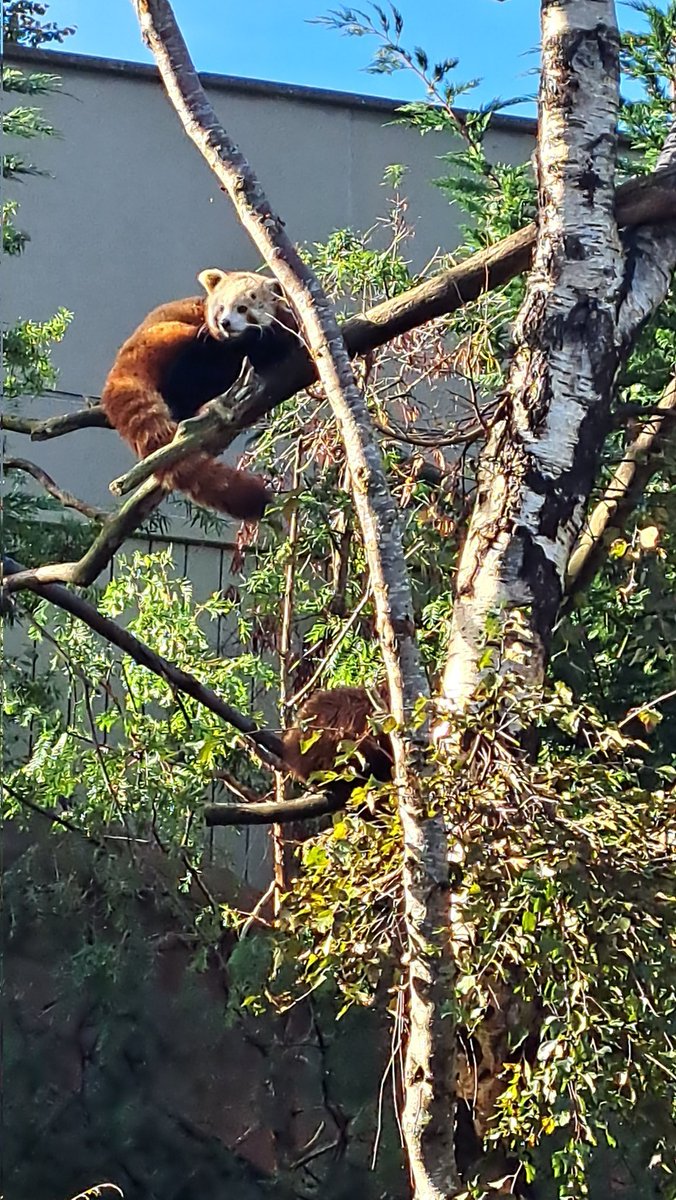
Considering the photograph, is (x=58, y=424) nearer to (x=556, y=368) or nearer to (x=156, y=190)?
(x=556, y=368)

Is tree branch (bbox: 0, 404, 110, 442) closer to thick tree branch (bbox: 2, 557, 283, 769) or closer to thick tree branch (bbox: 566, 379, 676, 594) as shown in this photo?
thick tree branch (bbox: 2, 557, 283, 769)

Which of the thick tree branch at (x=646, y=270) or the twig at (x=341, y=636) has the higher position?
the thick tree branch at (x=646, y=270)

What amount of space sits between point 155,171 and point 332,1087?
9.44 ft

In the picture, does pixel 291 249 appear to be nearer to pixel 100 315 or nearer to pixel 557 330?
pixel 557 330

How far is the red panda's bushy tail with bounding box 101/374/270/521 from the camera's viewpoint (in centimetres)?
313

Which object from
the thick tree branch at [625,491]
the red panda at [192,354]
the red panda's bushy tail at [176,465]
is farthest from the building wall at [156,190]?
the thick tree branch at [625,491]

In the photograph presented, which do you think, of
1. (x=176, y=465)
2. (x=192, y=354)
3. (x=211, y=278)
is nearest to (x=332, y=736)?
(x=176, y=465)

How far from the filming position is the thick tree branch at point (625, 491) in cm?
308

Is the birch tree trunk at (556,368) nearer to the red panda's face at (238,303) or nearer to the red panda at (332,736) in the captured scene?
the red panda at (332,736)

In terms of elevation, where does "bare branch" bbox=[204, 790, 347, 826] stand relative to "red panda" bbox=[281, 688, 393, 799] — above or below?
below

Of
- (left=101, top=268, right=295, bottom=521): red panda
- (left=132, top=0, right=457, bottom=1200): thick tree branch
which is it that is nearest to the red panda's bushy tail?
(left=101, top=268, right=295, bottom=521): red panda

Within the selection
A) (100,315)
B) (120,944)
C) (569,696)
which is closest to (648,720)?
(569,696)

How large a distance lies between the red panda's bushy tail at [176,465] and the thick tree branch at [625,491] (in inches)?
27.8

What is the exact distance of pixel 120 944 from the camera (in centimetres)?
363
